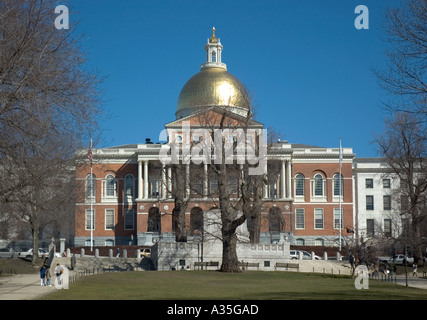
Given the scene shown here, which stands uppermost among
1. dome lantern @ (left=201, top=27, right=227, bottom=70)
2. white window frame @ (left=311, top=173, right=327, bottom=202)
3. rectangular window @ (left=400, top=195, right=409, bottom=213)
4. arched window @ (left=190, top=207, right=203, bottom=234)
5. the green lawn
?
dome lantern @ (left=201, top=27, right=227, bottom=70)

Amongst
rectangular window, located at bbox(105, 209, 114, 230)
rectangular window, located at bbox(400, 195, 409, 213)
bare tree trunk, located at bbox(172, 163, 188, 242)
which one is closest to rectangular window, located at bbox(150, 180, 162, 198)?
rectangular window, located at bbox(105, 209, 114, 230)

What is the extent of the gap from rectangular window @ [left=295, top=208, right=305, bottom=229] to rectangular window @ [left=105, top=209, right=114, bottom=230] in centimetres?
2528

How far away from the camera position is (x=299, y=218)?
92125 millimetres

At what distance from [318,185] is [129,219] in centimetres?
2653

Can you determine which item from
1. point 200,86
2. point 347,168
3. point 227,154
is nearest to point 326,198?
point 347,168

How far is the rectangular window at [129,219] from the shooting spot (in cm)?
9094

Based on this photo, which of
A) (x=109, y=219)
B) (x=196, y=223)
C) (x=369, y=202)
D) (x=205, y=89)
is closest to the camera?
(x=196, y=223)

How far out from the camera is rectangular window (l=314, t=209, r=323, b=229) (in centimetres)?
9194

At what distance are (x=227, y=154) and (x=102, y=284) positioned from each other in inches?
647

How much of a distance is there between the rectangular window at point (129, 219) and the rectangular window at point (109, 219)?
1.97 meters

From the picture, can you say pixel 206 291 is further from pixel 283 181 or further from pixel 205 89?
pixel 205 89

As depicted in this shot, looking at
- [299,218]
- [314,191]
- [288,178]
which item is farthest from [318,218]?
[288,178]

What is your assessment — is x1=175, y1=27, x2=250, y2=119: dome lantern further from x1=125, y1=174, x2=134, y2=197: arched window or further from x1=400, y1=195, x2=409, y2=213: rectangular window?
x1=400, y1=195, x2=409, y2=213: rectangular window
